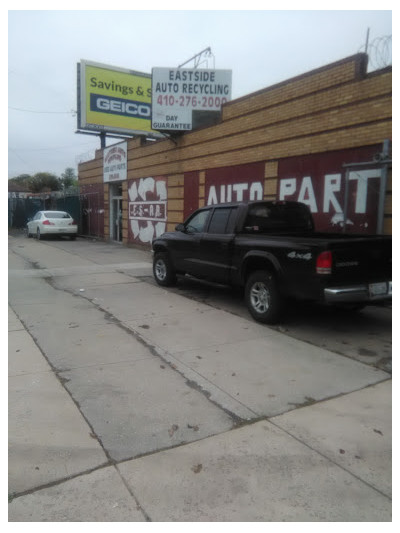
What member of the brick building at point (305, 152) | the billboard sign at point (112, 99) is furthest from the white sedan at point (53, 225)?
the brick building at point (305, 152)

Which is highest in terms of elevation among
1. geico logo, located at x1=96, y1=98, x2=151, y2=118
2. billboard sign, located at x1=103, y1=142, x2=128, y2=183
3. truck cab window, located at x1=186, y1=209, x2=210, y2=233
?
geico logo, located at x1=96, y1=98, x2=151, y2=118

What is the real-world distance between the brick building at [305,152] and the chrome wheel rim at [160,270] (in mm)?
3185

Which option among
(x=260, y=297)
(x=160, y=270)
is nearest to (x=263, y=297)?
(x=260, y=297)

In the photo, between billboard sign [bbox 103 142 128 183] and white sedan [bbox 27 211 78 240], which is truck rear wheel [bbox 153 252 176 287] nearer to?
billboard sign [bbox 103 142 128 183]

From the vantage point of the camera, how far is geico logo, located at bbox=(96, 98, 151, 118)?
21830 mm

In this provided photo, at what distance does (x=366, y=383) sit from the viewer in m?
3.90

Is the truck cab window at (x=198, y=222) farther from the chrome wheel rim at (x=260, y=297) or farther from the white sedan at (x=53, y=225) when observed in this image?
the white sedan at (x=53, y=225)

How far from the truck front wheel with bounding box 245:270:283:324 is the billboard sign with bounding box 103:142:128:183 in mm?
12800

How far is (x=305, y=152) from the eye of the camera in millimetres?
8742

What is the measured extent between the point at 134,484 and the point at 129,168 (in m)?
15.8

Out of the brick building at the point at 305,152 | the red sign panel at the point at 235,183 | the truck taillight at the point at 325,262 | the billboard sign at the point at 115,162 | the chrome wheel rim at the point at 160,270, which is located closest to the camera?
the truck taillight at the point at 325,262

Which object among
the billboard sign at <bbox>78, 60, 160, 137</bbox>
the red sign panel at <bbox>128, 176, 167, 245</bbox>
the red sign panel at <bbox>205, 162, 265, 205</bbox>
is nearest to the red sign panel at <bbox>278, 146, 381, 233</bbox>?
the red sign panel at <bbox>205, 162, 265, 205</bbox>

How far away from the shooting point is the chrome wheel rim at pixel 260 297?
5713mm

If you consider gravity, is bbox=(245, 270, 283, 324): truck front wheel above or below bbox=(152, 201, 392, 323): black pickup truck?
below
